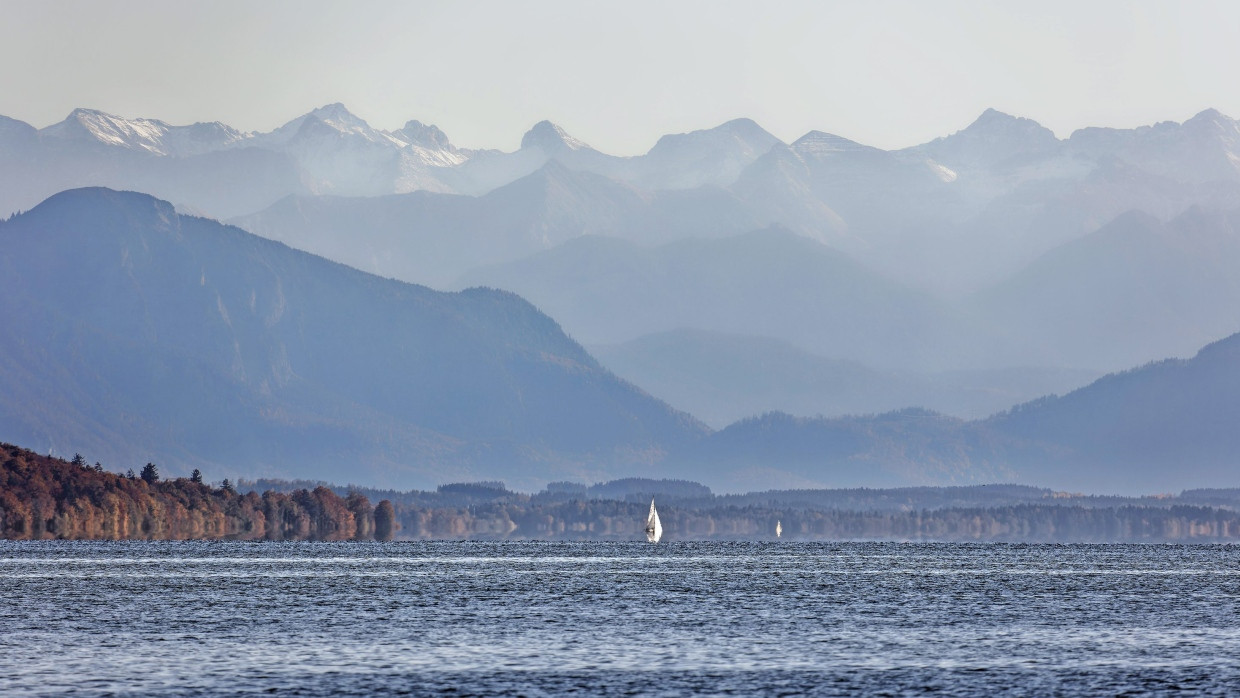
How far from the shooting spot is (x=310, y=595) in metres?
182

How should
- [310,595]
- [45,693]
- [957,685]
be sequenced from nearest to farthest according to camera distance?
[45,693] → [957,685] → [310,595]

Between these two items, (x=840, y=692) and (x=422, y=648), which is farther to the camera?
(x=422, y=648)

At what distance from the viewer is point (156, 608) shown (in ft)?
516

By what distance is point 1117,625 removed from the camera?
14525 cm

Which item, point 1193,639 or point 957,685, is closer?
point 957,685

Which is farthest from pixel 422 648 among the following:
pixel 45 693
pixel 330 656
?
pixel 45 693

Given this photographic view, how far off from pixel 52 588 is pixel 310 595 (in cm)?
2619

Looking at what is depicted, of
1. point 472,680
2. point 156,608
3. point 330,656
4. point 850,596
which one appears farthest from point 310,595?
point 472,680

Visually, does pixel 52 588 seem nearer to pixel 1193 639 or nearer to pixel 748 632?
pixel 748 632

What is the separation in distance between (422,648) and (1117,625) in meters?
54.5

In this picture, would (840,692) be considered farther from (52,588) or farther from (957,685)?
(52,588)

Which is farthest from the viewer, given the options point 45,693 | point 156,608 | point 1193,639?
point 156,608

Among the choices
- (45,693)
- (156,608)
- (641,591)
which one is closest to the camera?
(45,693)

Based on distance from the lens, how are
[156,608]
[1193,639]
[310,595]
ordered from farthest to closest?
[310,595], [156,608], [1193,639]
